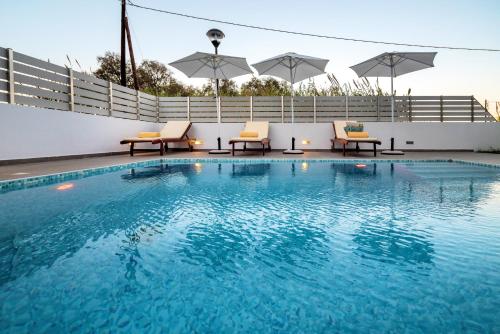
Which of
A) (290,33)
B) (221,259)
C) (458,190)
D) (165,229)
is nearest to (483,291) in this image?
(221,259)

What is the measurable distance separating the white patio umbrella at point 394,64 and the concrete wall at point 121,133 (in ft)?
6.32

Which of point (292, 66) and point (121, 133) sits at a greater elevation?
point (292, 66)

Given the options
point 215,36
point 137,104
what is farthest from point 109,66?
point 215,36

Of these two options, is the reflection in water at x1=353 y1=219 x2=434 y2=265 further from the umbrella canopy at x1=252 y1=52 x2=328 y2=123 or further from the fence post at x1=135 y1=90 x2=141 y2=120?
the fence post at x1=135 y1=90 x2=141 y2=120

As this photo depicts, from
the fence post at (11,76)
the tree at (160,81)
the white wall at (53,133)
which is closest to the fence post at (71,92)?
the white wall at (53,133)

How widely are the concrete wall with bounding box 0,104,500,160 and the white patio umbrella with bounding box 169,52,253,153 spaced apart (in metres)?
1.79

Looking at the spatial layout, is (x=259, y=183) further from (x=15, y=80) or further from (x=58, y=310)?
(x=15, y=80)

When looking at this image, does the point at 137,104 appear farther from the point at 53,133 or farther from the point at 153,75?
the point at 153,75

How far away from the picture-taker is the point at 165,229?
92.7 inches

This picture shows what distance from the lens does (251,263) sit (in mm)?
1721

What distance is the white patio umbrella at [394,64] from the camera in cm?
852

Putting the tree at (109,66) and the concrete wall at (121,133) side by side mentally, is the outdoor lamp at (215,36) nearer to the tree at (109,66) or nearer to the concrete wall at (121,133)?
the concrete wall at (121,133)

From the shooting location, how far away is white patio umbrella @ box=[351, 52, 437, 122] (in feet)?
27.9

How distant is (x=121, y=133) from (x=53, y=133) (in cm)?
254
